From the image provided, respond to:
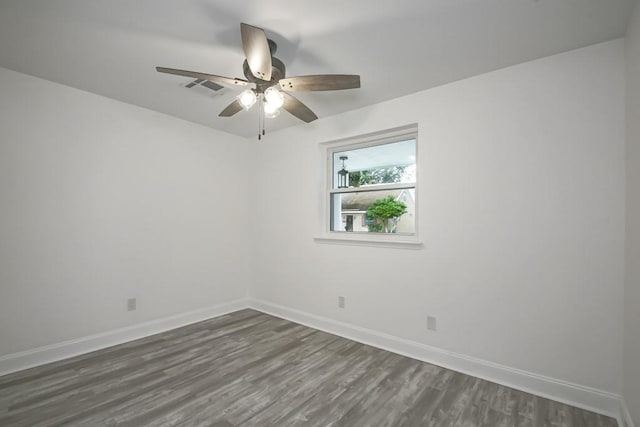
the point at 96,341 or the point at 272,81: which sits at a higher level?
the point at 272,81

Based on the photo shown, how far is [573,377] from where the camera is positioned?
200 cm

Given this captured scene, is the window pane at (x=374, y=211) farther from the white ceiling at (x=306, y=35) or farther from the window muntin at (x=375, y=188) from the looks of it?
the white ceiling at (x=306, y=35)

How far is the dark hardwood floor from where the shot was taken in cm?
183

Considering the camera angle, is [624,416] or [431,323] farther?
[431,323]

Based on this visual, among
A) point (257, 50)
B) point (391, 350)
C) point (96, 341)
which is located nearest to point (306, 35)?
point (257, 50)

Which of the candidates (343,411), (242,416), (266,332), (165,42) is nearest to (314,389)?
(343,411)

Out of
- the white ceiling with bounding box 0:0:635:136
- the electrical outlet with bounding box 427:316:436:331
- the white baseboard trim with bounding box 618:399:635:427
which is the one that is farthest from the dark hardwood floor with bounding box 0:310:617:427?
the white ceiling with bounding box 0:0:635:136

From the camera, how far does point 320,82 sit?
76.7 inches

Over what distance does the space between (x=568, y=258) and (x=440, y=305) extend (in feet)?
3.26

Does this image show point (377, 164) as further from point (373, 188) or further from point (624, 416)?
point (624, 416)

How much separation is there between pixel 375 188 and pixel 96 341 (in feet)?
10.3

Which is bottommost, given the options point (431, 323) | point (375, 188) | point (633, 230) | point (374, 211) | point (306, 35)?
point (431, 323)

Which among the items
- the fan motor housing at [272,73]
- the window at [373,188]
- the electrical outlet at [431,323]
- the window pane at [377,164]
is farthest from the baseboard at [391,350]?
the fan motor housing at [272,73]

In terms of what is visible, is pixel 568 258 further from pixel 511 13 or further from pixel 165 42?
pixel 165 42
